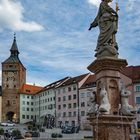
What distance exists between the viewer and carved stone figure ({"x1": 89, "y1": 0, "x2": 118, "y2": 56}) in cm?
1397

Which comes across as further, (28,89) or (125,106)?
(28,89)

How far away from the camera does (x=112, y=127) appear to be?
12.8 meters

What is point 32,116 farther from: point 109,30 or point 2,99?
point 109,30

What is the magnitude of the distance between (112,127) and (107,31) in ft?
12.4

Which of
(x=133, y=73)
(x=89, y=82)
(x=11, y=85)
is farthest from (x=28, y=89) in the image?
(x=133, y=73)

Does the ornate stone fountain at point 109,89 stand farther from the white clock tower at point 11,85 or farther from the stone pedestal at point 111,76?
the white clock tower at point 11,85

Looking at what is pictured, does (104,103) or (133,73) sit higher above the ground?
(133,73)

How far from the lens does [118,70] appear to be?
13.8 metres

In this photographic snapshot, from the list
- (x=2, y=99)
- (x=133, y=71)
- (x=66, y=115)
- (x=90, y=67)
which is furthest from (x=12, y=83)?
(x=90, y=67)

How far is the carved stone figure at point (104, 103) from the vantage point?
12820mm

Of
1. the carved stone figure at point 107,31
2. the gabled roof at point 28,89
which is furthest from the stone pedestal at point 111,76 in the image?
the gabled roof at point 28,89

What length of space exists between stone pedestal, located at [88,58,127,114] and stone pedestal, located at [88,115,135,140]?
0.60 meters

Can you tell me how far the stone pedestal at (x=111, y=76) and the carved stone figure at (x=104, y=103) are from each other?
295 mm

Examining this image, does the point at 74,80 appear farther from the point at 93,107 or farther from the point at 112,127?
the point at 112,127
